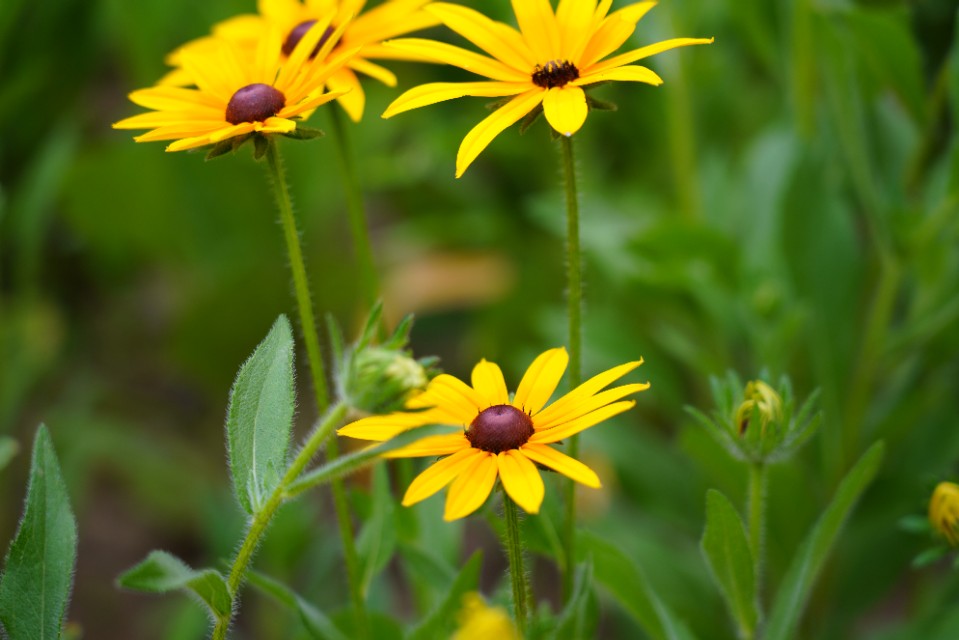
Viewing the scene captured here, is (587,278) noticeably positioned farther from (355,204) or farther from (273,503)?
(273,503)

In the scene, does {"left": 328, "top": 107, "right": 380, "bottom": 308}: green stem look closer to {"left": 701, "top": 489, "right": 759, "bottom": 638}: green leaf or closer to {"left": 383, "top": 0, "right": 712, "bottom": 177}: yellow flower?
{"left": 383, "top": 0, "right": 712, "bottom": 177}: yellow flower

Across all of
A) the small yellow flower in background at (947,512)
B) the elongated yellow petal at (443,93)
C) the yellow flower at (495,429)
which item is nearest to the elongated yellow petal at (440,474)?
the yellow flower at (495,429)

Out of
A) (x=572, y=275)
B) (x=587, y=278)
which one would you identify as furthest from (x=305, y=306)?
(x=587, y=278)

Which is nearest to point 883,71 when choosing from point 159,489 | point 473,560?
point 473,560

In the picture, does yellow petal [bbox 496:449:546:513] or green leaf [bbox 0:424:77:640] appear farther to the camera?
green leaf [bbox 0:424:77:640]

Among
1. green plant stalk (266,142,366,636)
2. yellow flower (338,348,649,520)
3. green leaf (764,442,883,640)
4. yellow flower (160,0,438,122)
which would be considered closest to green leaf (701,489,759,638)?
green leaf (764,442,883,640)

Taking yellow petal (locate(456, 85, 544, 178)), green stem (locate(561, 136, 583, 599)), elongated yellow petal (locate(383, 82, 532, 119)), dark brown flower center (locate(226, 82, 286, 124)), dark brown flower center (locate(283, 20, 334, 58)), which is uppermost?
dark brown flower center (locate(283, 20, 334, 58))
